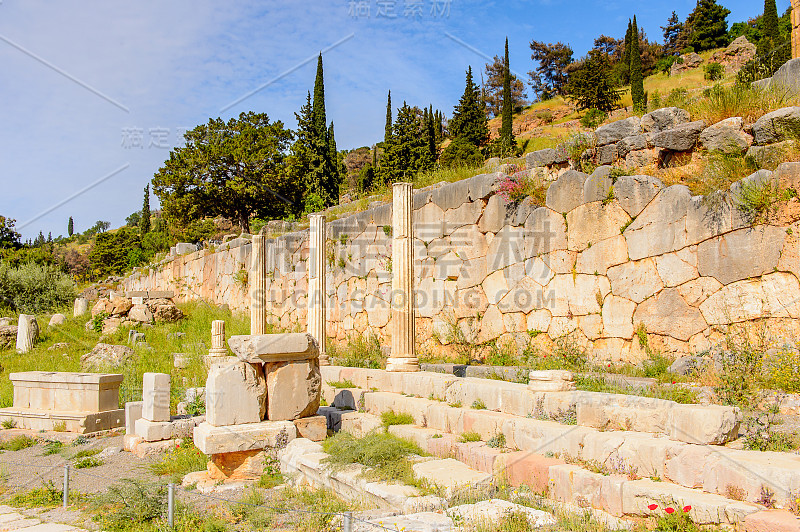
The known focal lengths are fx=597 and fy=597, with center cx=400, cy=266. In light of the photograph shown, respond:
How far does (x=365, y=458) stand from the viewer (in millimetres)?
5914

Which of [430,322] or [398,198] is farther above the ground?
[398,198]

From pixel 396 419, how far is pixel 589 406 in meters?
2.73

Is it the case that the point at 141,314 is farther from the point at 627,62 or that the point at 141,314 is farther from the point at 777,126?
the point at 627,62

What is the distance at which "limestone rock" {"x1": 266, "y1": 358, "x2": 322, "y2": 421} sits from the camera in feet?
23.7

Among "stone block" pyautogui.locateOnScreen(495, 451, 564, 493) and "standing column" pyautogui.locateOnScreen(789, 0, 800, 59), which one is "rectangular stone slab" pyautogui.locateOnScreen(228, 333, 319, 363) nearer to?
A: "stone block" pyautogui.locateOnScreen(495, 451, 564, 493)

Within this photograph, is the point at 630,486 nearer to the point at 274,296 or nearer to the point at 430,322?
the point at 430,322

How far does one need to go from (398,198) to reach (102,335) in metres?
13.7

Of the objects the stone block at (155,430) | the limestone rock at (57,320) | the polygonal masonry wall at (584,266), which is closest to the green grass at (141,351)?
the limestone rock at (57,320)

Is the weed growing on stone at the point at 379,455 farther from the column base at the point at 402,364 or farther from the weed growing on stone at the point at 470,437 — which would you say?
the column base at the point at 402,364

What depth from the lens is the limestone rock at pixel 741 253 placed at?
6406 millimetres

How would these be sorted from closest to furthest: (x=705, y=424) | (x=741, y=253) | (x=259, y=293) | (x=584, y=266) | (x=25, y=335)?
(x=705, y=424)
(x=741, y=253)
(x=584, y=266)
(x=259, y=293)
(x=25, y=335)

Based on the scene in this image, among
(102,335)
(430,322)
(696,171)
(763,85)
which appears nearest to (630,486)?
(696,171)

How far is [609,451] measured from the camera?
4.74 metres

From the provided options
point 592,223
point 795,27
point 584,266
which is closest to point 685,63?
point 795,27
